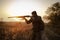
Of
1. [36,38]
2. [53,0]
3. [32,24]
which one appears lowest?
[36,38]

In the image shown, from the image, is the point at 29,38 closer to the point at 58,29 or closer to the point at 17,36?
the point at 17,36

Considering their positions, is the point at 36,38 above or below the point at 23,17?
below

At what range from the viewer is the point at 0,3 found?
2.62 meters

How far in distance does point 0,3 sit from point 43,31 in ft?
3.02

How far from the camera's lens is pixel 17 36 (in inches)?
100

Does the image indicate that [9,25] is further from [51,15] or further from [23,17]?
[51,15]

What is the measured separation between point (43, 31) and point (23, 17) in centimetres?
43

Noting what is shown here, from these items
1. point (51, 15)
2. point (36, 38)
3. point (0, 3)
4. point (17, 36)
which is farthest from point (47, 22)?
point (0, 3)

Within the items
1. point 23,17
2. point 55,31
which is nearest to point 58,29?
point 55,31

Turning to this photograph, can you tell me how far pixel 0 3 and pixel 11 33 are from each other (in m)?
0.58

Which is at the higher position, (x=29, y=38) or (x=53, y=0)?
(x=53, y=0)

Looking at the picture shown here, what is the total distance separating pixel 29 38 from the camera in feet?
8.30

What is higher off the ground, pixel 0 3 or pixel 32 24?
pixel 0 3

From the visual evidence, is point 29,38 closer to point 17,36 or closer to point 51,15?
point 17,36
